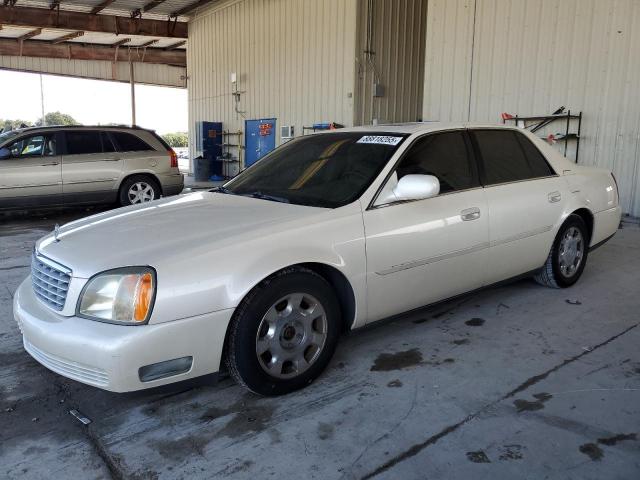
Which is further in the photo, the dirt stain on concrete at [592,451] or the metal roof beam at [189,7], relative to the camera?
the metal roof beam at [189,7]

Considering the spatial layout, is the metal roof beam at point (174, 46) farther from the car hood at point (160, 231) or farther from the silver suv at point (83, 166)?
the car hood at point (160, 231)

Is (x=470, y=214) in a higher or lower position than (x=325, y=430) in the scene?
higher

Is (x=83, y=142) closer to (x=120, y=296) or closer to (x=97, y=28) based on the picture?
(x=120, y=296)

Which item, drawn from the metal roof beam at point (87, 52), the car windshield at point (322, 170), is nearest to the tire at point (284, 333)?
the car windshield at point (322, 170)

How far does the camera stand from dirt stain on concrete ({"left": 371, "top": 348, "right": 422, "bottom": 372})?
318 cm

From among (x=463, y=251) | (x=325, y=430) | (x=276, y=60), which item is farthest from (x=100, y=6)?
(x=325, y=430)

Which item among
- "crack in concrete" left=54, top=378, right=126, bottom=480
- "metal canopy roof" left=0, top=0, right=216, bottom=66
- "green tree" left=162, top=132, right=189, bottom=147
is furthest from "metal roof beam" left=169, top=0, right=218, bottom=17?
"green tree" left=162, top=132, right=189, bottom=147

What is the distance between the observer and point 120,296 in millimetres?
2414

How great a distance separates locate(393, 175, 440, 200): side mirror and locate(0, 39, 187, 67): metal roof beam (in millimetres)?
22586

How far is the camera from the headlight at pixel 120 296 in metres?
2.39

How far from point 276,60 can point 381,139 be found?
11.9 meters

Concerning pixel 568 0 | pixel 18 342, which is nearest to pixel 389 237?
pixel 18 342

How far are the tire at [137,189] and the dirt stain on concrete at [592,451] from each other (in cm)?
817

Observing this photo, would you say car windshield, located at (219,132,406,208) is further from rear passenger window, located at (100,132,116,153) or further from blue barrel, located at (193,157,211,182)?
blue barrel, located at (193,157,211,182)
